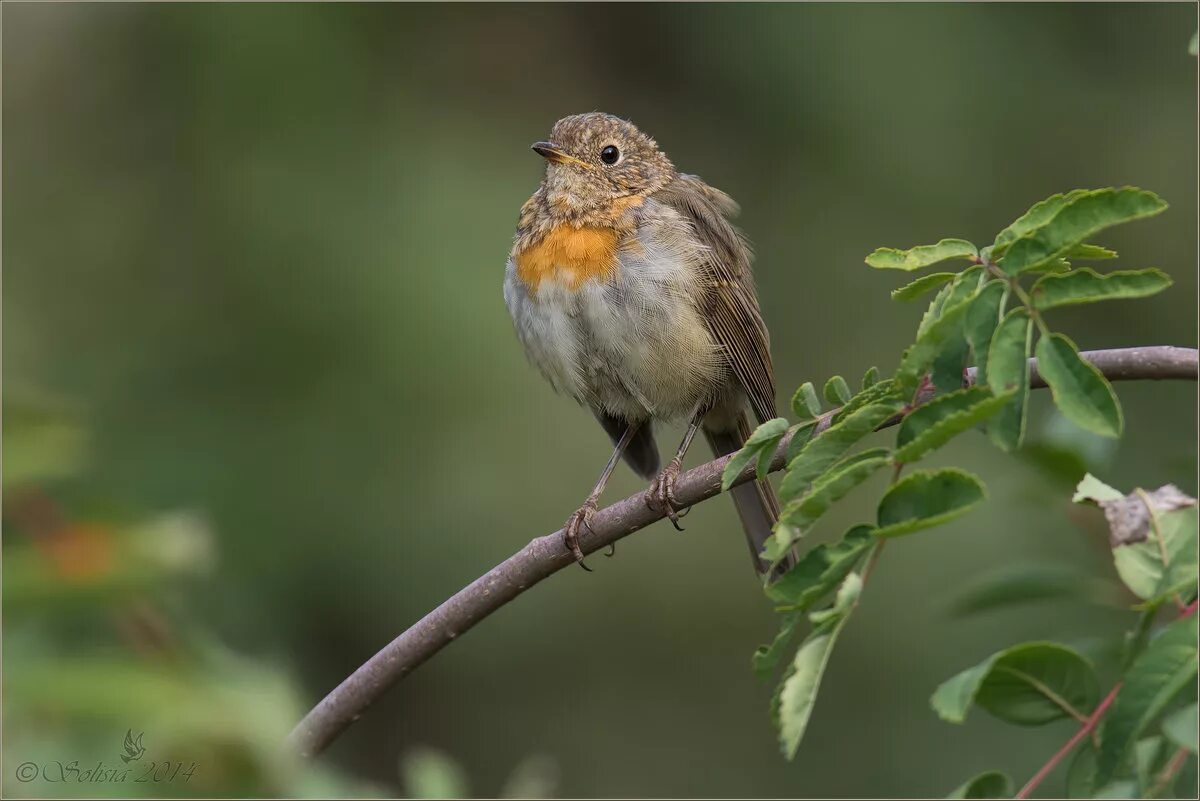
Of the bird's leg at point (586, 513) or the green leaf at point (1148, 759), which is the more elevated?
the bird's leg at point (586, 513)

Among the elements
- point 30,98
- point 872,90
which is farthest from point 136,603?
point 30,98

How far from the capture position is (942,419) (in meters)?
2.09

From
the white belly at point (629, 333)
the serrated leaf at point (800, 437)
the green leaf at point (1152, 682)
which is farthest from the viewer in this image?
the white belly at point (629, 333)

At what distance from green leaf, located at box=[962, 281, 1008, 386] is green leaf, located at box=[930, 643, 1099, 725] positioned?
442 mm

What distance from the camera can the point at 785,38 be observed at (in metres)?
7.52

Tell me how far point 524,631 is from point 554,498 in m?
0.75

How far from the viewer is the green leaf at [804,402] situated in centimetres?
260

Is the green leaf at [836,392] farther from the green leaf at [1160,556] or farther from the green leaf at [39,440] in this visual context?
the green leaf at [39,440]

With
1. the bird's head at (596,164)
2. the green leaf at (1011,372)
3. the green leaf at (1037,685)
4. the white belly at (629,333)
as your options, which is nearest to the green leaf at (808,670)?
the green leaf at (1037,685)

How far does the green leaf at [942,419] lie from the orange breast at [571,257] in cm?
246

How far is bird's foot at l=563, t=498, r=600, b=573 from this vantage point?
3.40 m

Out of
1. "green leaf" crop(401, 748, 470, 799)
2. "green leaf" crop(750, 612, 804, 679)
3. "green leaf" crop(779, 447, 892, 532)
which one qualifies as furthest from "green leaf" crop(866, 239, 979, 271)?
"green leaf" crop(401, 748, 470, 799)

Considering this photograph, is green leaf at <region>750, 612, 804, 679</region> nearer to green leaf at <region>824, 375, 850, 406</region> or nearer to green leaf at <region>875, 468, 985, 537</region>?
green leaf at <region>875, 468, 985, 537</region>

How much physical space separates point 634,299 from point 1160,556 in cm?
255
